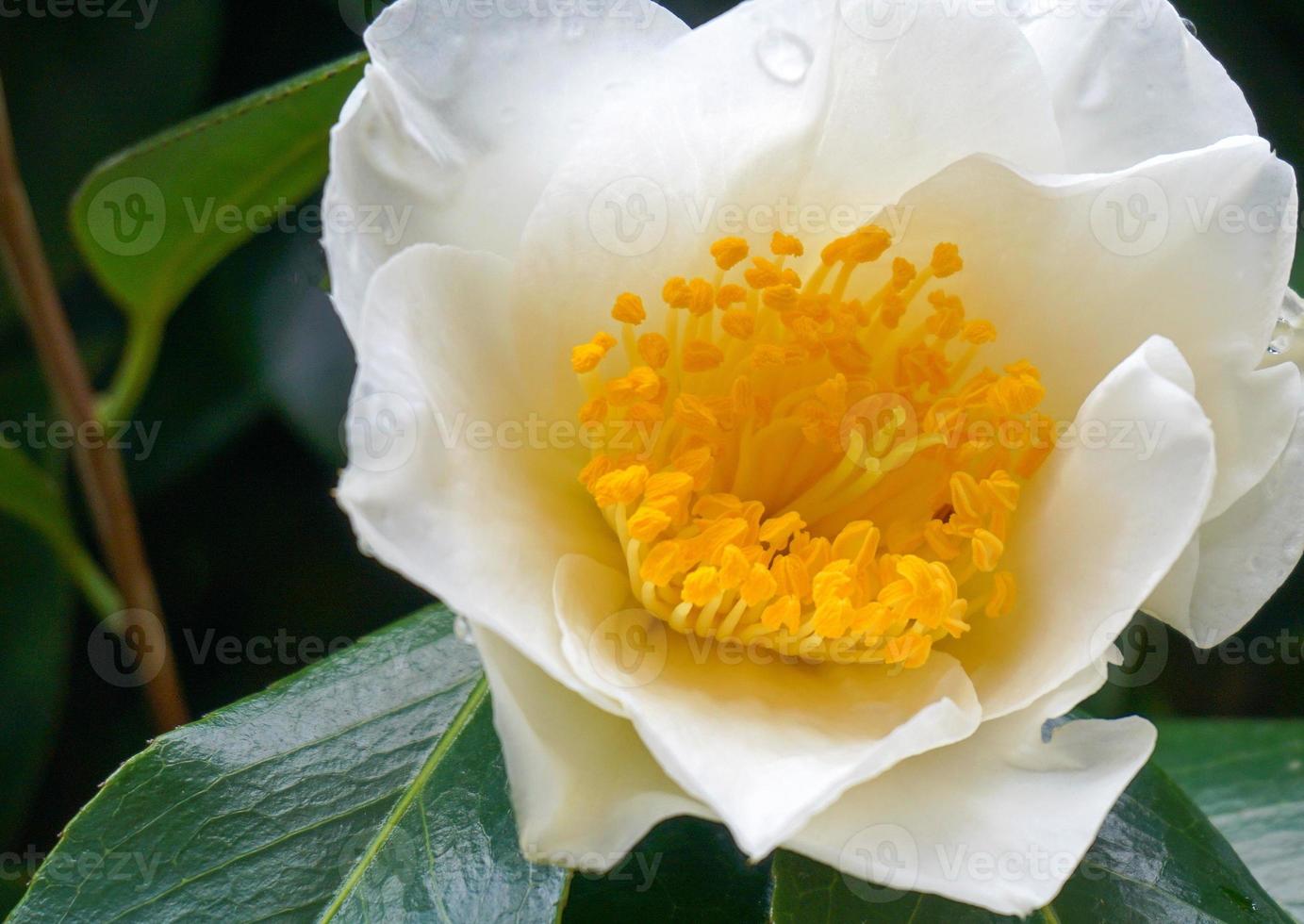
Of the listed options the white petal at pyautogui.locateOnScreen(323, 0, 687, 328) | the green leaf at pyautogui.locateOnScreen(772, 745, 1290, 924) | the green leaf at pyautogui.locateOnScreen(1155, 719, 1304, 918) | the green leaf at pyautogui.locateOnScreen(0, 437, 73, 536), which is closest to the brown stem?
the green leaf at pyautogui.locateOnScreen(0, 437, 73, 536)

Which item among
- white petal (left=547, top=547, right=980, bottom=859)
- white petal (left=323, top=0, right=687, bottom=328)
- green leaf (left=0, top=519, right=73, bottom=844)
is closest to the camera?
white petal (left=547, top=547, right=980, bottom=859)

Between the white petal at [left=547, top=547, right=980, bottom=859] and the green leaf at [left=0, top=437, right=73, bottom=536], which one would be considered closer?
the white petal at [left=547, top=547, right=980, bottom=859]

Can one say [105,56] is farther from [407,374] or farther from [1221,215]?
[1221,215]

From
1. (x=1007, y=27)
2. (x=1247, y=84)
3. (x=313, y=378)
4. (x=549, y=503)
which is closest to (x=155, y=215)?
(x=313, y=378)

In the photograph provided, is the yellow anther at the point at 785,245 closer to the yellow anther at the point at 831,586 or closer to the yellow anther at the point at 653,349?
the yellow anther at the point at 653,349

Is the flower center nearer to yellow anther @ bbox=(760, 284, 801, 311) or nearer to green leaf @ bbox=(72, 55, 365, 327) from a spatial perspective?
yellow anther @ bbox=(760, 284, 801, 311)

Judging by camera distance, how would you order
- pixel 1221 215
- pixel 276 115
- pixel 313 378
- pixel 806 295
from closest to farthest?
pixel 1221 215
pixel 806 295
pixel 276 115
pixel 313 378

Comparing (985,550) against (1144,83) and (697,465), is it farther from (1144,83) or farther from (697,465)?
(1144,83)
